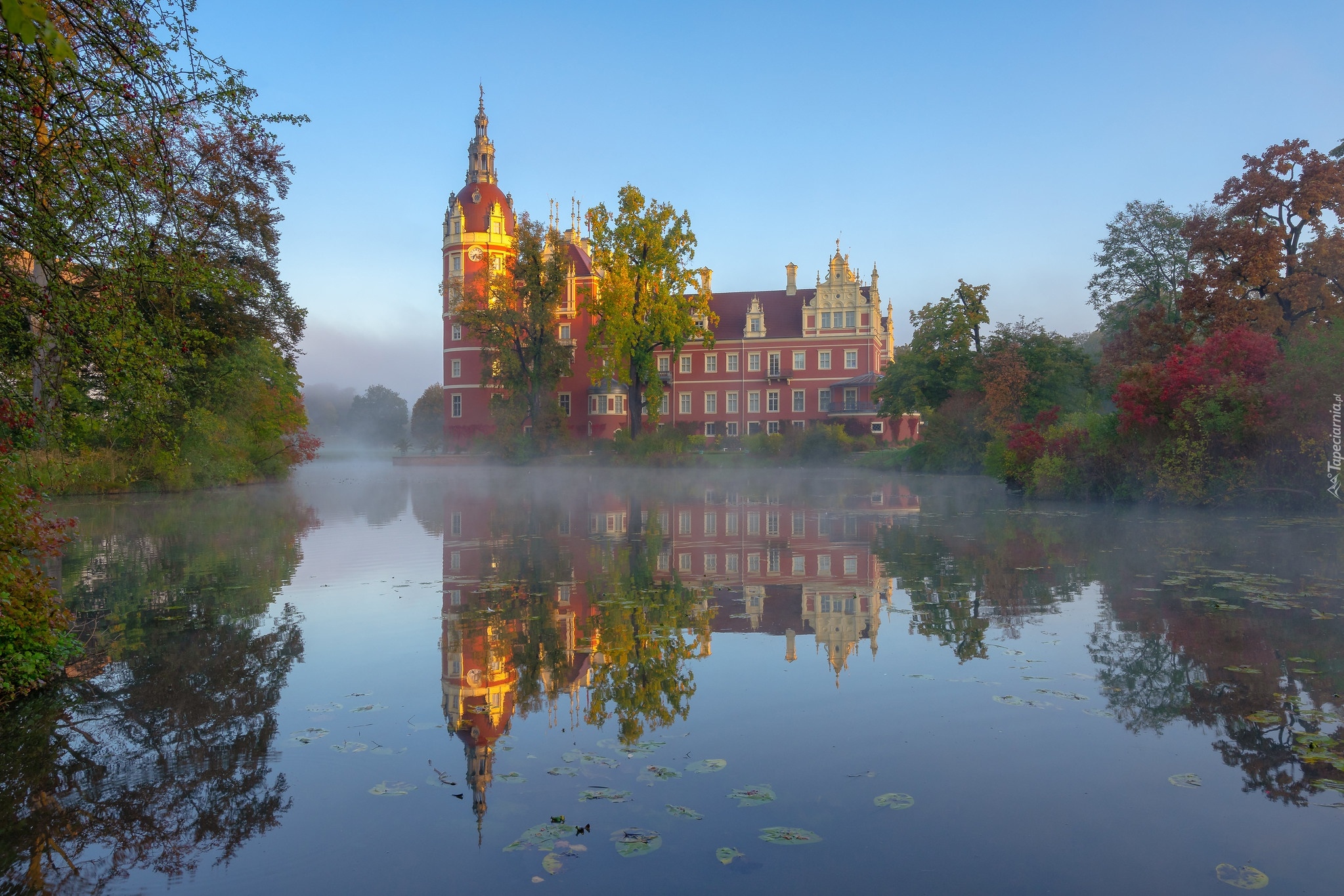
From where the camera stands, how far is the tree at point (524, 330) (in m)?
50.8

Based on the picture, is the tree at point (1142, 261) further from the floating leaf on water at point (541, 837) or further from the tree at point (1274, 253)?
the floating leaf on water at point (541, 837)

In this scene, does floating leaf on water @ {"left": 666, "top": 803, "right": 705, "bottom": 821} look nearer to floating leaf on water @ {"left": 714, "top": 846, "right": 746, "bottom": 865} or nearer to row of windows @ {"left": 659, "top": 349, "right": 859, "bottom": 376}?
floating leaf on water @ {"left": 714, "top": 846, "right": 746, "bottom": 865}

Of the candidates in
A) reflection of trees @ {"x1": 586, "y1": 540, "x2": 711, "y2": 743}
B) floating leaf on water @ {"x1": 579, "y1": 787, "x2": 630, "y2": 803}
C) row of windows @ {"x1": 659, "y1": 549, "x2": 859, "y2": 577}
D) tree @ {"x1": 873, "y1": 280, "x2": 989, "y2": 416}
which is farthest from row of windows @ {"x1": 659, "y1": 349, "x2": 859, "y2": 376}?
floating leaf on water @ {"x1": 579, "y1": 787, "x2": 630, "y2": 803}

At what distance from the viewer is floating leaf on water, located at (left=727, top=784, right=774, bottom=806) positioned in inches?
169

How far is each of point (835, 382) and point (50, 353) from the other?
61.6 metres

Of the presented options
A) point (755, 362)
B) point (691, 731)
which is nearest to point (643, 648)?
point (691, 731)

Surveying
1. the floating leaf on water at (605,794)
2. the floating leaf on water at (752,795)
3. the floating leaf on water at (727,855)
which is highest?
the floating leaf on water at (605,794)

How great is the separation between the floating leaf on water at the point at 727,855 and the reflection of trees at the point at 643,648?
1387 mm

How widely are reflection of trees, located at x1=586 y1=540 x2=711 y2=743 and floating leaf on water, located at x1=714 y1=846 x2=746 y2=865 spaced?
139 centimetres

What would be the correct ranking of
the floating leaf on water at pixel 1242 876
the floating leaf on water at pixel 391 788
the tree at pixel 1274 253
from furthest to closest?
the tree at pixel 1274 253
the floating leaf on water at pixel 391 788
the floating leaf on water at pixel 1242 876

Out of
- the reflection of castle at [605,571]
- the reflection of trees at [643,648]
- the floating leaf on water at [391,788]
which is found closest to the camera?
the floating leaf on water at [391,788]

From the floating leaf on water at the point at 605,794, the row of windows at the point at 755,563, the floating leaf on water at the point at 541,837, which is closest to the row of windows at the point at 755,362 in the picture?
the row of windows at the point at 755,563

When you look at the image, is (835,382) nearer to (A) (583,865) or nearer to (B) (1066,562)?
(B) (1066,562)

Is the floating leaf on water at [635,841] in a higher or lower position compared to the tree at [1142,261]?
lower
